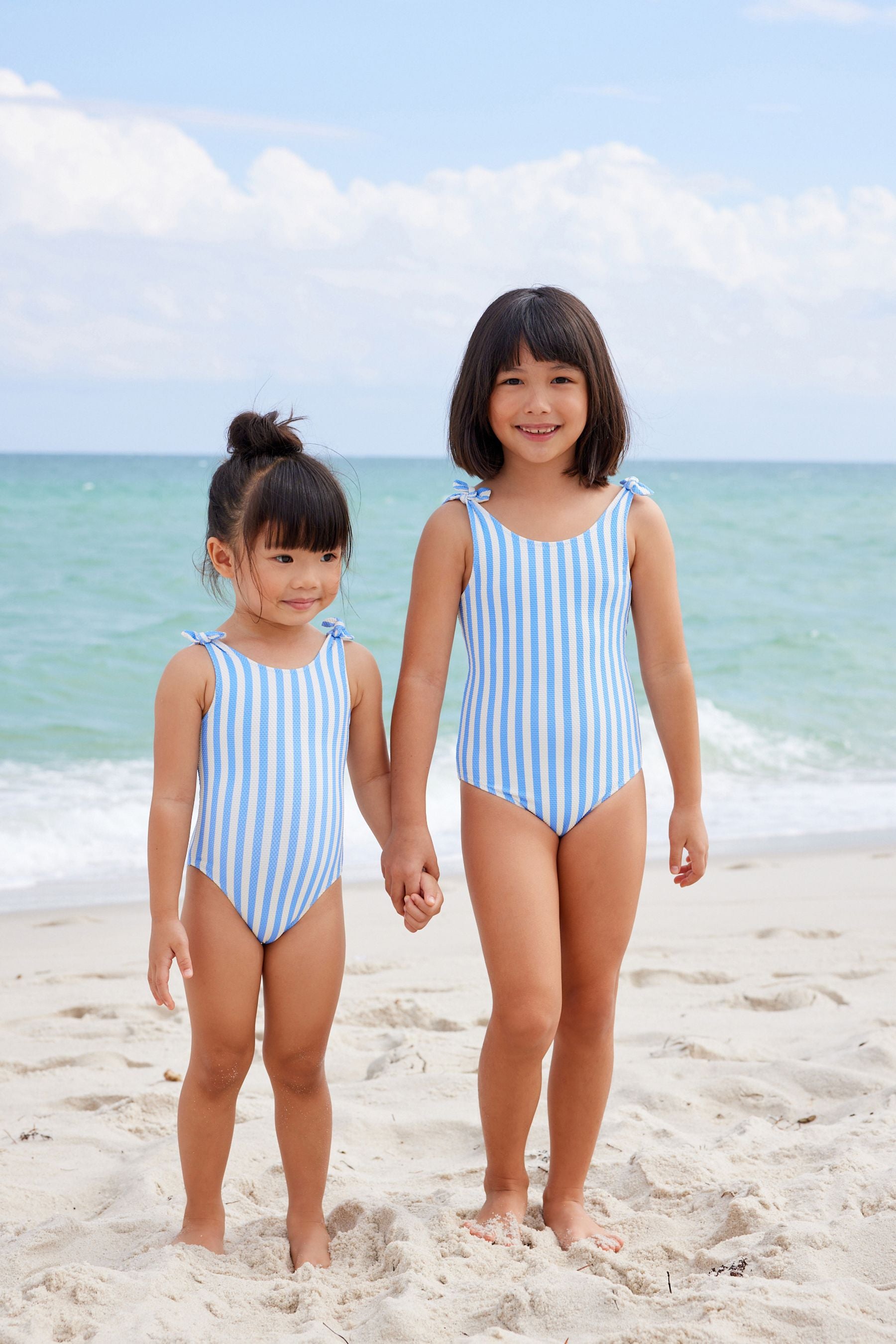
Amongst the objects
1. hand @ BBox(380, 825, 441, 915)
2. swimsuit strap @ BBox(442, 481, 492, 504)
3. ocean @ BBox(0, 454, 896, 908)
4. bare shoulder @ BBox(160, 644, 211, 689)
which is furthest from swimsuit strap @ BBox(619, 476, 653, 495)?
bare shoulder @ BBox(160, 644, 211, 689)

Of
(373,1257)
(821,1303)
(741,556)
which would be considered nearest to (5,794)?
(373,1257)

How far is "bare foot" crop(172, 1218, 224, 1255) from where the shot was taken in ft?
7.79

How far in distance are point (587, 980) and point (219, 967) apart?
748 millimetres

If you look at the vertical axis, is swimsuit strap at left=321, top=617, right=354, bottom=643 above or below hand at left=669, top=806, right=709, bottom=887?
above

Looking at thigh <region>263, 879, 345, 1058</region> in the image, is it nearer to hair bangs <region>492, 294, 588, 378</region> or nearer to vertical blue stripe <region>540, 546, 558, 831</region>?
vertical blue stripe <region>540, 546, 558, 831</region>

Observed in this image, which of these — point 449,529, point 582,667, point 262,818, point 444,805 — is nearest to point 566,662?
point 582,667

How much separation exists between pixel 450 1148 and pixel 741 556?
18.0 metres

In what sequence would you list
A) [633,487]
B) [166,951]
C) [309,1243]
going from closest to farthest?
[166,951]
[309,1243]
[633,487]

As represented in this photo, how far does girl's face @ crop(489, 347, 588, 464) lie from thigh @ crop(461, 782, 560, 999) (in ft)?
2.34

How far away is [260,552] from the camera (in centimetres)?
230

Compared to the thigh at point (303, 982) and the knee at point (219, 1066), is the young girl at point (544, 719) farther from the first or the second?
the knee at point (219, 1066)

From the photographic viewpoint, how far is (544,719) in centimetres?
243

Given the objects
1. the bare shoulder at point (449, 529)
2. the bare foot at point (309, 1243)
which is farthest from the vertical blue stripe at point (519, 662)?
the bare foot at point (309, 1243)

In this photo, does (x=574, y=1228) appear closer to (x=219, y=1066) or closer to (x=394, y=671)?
(x=219, y=1066)
